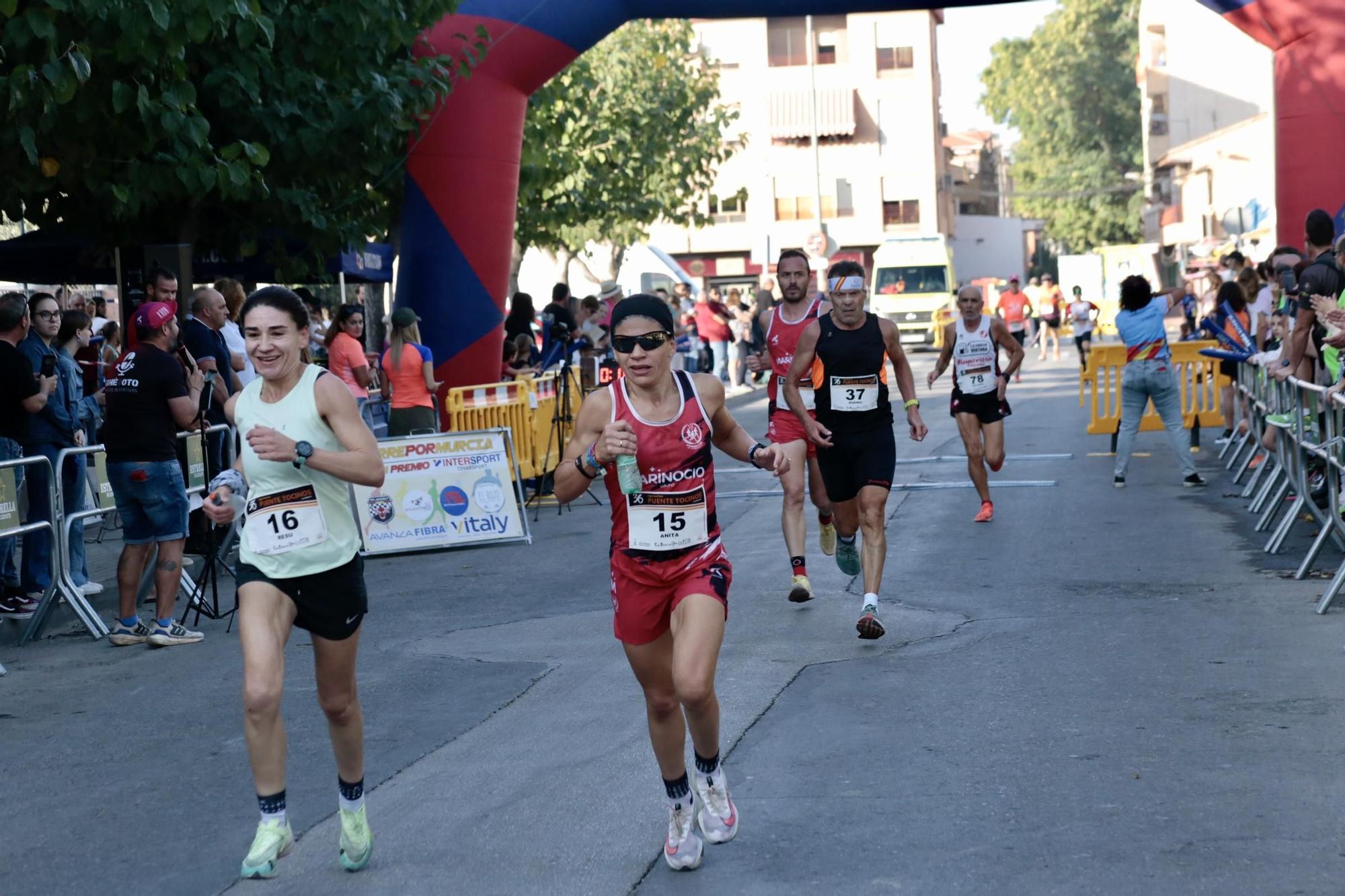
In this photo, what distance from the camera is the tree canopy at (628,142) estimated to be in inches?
1063

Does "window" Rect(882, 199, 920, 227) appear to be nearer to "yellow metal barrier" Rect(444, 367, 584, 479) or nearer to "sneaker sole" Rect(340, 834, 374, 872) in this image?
"yellow metal barrier" Rect(444, 367, 584, 479)

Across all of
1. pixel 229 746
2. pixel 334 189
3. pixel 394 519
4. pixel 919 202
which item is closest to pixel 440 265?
pixel 334 189

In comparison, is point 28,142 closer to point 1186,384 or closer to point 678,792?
point 678,792

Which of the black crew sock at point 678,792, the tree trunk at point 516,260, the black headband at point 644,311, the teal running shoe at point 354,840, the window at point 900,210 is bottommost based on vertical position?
the teal running shoe at point 354,840

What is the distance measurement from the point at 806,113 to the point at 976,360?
56247 millimetres

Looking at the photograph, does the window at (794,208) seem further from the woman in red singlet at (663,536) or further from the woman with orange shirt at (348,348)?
the woman in red singlet at (663,536)

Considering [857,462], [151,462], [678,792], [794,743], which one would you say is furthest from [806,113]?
[678,792]

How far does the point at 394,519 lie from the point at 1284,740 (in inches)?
309

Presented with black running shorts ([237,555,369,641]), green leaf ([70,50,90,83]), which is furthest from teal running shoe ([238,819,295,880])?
green leaf ([70,50,90,83])

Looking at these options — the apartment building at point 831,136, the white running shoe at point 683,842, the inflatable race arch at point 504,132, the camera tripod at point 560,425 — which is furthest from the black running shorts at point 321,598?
the apartment building at point 831,136

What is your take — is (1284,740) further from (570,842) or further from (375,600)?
(375,600)

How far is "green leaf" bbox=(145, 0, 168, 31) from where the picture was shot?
9.66 m

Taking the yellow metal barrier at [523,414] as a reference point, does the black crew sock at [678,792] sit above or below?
below

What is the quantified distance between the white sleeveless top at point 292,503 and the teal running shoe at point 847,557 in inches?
188
